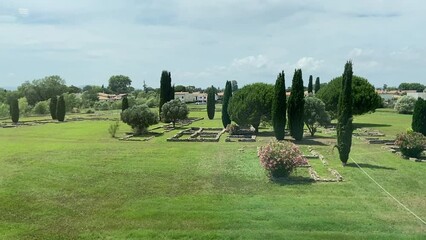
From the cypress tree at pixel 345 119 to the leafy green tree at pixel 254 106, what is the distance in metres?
13.9

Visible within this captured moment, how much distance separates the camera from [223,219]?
43.7 ft

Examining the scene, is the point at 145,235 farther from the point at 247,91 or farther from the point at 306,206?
the point at 247,91

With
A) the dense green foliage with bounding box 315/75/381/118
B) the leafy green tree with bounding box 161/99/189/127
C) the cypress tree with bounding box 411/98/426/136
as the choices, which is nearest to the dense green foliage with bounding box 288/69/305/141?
the cypress tree with bounding box 411/98/426/136

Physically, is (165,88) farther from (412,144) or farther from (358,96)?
(412,144)

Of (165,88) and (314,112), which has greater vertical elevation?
(165,88)

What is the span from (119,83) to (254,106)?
157 meters

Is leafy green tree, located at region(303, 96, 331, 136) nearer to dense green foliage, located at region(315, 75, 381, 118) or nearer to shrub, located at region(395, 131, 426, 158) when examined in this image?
shrub, located at region(395, 131, 426, 158)

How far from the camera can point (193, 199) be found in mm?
15789

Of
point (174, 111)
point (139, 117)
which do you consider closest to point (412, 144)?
point (139, 117)

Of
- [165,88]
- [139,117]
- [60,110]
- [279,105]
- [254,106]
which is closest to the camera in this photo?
[279,105]

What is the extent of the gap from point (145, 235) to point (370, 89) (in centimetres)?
4129

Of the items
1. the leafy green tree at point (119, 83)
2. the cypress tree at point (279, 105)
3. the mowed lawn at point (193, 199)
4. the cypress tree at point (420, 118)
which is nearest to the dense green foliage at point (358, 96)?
the cypress tree at point (420, 118)

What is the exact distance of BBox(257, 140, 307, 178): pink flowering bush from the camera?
1897 centimetres

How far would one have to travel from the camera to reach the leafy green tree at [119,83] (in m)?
187
